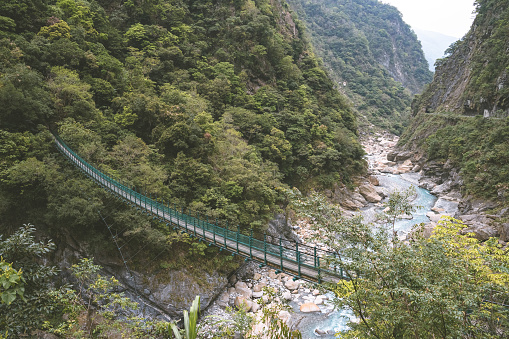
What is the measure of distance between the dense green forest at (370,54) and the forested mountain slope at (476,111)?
19219mm

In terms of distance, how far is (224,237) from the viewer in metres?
10.4

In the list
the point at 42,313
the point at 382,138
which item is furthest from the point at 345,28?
the point at 42,313

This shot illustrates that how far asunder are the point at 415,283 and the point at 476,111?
123 ft

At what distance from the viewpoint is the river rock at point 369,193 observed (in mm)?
26781

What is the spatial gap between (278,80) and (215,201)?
63.0 feet

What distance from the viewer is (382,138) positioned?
57469 millimetres

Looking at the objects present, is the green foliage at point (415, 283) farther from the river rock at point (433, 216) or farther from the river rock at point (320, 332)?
the river rock at point (433, 216)

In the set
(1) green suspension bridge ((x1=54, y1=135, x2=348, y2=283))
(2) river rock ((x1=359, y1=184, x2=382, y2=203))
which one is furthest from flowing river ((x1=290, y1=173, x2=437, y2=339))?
(1) green suspension bridge ((x1=54, y1=135, x2=348, y2=283))

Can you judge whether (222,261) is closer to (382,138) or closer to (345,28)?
(382,138)

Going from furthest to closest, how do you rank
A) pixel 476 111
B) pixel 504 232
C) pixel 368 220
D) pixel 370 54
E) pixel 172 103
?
pixel 370 54 < pixel 476 111 < pixel 368 220 < pixel 172 103 < pixel 504 232

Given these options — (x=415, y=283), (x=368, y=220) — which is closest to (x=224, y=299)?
(x=415, y=283)

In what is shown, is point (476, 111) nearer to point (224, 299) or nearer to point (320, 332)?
point (320, 332)

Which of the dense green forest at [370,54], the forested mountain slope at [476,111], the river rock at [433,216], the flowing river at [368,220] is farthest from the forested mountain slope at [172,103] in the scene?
the dense green forest at [370,54]

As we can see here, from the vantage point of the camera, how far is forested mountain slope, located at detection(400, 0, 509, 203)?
815 inches
